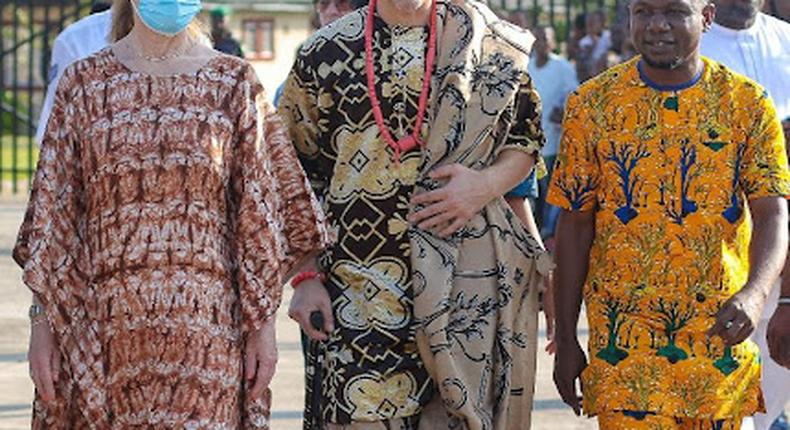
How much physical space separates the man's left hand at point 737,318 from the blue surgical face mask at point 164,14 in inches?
67.7

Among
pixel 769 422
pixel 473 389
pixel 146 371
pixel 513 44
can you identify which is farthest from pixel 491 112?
pixel 769 422

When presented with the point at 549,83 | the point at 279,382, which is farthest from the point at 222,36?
the point at 279,382

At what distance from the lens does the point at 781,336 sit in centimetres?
589

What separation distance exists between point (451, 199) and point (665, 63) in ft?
2.42

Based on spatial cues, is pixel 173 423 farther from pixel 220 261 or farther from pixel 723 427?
pixel 723 427

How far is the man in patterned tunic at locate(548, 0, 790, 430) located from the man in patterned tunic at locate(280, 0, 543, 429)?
11.2 inches

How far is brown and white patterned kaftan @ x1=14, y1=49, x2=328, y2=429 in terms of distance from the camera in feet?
17.5

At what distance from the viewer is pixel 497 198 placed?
19.4 ft

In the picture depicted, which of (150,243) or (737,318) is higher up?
(150,243)

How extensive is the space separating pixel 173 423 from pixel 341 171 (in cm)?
96

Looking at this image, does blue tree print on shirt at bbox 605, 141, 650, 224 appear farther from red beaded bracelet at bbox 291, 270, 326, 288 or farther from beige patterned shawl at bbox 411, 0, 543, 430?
red beaded bracelet at bbox 291, 270, 326, 288

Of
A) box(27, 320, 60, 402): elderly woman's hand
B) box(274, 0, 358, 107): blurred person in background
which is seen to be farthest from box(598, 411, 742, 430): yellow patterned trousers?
box(274, 0, 358, 107): blurred person in background

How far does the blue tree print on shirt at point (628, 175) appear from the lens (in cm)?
579

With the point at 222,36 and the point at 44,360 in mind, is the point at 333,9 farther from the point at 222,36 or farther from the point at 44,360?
the point at 222,36
